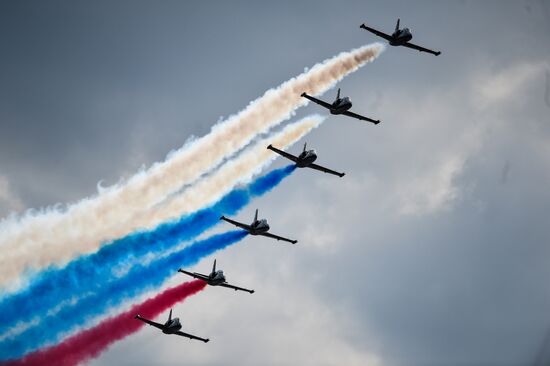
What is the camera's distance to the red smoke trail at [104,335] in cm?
13138

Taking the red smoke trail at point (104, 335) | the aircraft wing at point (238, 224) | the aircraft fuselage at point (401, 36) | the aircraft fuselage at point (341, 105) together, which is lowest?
the red smoke trail at point (104, 335)

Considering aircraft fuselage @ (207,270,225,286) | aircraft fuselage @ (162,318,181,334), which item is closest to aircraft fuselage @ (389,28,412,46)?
aircraft fuselage @ (207,270,225,286)

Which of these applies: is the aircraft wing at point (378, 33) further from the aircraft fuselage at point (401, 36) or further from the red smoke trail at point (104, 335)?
the red smoke trail at point (104, 335)

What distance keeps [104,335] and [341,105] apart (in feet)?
126

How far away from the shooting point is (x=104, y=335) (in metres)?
134

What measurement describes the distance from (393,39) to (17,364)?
184ft

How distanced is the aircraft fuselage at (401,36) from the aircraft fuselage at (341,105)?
844 centimetres

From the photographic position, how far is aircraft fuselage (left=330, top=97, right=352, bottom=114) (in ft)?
424

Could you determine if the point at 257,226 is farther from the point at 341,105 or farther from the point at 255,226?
the point at 341,105

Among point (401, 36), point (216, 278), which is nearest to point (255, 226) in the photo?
point (216, 278)

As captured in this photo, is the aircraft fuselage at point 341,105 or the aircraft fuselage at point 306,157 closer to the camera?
the aircraft fuselage at point 341,105

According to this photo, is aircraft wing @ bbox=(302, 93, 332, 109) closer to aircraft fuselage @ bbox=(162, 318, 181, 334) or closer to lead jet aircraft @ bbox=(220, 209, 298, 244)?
lead jet aircraft @ bbox=(220, 209, 298, 244)

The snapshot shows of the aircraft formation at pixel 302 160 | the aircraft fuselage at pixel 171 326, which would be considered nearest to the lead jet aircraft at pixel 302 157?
the aircraft formation at pixel 302 160

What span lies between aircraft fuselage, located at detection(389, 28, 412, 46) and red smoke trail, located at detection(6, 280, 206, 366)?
36.8 metres
